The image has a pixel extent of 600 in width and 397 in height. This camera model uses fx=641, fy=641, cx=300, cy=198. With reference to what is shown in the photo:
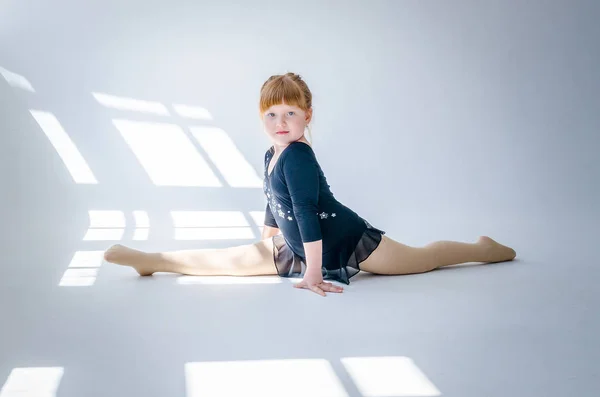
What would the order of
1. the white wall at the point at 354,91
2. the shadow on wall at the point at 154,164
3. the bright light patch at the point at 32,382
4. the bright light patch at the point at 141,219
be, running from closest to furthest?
the bright light patch at the point at 32,382
the bright light patch at the point at 141,219
the shadow on wall at the point at 154,164
the white wall at the point at 354,91

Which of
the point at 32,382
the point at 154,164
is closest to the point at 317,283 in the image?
the point at 32,382

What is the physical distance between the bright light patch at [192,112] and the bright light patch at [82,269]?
124 cm

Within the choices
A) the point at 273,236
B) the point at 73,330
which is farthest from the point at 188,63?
the point at 73,330

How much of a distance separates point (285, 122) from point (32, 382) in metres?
1.13

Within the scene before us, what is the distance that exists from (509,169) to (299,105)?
1.92m

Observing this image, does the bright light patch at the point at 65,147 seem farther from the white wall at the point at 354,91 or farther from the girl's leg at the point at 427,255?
the girl's leg at the point at 427,255

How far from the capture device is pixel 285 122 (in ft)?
6.83

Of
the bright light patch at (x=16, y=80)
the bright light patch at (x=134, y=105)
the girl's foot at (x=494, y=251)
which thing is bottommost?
the girl's foot at (x=494, y=251)

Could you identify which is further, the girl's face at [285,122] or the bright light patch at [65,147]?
the bright light patch at [65,147]

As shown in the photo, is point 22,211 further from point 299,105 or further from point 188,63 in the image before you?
point 299,105

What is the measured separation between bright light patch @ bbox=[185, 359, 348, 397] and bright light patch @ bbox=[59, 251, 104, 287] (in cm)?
94

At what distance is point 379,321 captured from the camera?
66.1 inches

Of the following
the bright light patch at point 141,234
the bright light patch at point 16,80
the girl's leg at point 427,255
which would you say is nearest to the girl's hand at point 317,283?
the girl's leg at point 427,255

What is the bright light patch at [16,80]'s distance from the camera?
3.55 meters
